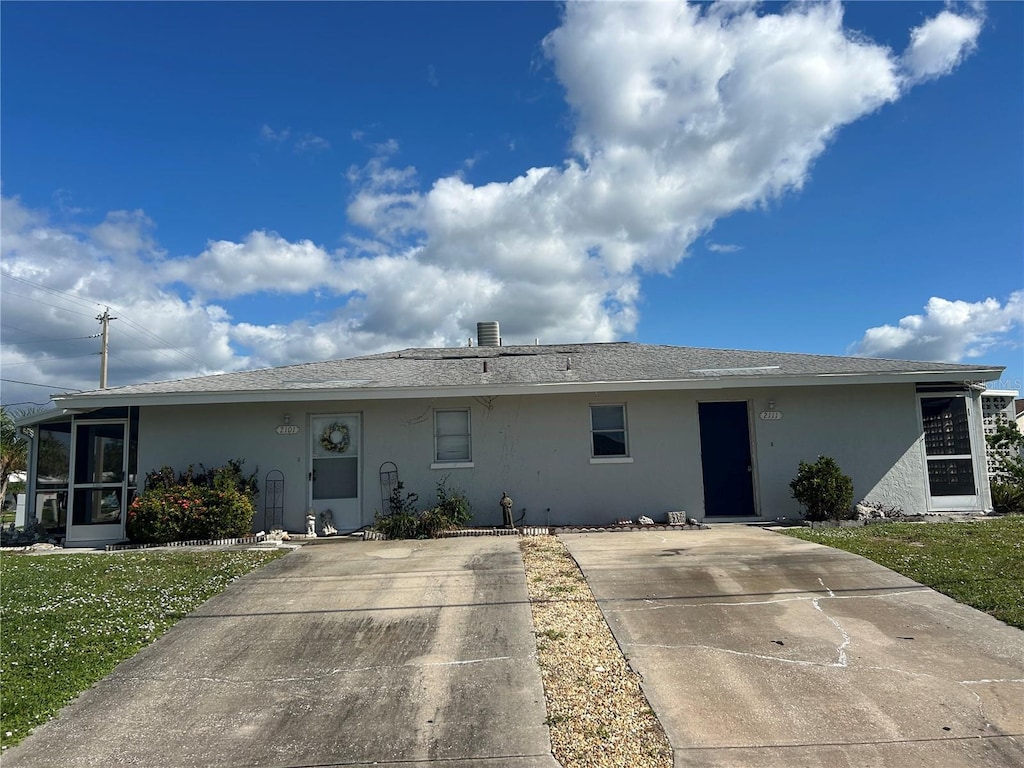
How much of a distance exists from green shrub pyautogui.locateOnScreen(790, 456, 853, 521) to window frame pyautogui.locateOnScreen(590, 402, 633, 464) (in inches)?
114

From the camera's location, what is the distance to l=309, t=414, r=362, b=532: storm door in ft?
39.5

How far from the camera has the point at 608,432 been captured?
1214cm

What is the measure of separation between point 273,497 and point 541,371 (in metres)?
5.48

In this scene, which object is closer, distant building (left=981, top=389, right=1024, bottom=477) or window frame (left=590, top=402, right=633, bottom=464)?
window frame (left=590, top=402, right=633, bottom=464)

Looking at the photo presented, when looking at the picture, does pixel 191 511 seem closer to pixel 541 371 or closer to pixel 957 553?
pixel 541 371

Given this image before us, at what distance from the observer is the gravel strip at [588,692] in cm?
368

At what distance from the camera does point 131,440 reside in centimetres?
1225

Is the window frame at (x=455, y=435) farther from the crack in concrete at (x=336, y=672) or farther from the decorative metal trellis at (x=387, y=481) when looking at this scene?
the crack in concrete at (x=336, y=672)

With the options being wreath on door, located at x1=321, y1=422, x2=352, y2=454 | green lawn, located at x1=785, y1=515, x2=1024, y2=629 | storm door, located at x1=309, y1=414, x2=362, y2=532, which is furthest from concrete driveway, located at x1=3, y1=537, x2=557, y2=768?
wreath on door, located at x1=321, y1=422, x2=352, y2=454

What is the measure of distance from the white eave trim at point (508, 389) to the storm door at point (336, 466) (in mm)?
829

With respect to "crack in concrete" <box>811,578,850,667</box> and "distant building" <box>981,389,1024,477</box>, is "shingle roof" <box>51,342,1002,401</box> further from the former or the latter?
"crack in concrete" <box>811,578,850,667</box>

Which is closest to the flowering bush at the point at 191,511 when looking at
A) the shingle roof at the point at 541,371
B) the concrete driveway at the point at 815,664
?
the shingle roof at the point at 541,371

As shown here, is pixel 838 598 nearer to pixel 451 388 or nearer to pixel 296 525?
pixel 451 388

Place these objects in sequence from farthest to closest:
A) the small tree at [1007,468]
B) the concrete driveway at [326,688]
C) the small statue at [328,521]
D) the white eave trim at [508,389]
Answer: the small tree at [1007,468]
the small statue at [328,521]
the white eave trim at [508,389]
the concrete driveway at [326,688]
